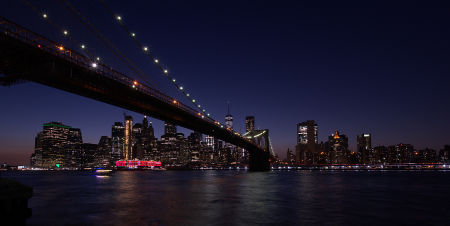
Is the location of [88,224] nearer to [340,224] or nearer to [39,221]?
[39,221]

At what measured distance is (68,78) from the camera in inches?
1281

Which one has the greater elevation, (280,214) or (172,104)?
(172,104)

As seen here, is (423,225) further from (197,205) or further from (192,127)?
(192,127)

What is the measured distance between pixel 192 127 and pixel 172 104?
1548 cm

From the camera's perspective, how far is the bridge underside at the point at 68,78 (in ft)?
88.6

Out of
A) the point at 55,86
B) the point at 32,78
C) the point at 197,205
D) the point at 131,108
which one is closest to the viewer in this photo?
the point at 197,205

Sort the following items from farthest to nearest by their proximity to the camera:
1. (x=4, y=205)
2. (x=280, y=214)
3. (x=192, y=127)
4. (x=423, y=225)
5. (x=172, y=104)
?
(x=192, y=127) < (x=172, y=104) < (x=280, y=214) < (x=423, y=225) < (x=4, y=205)

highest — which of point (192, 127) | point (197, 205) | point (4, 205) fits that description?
point (192, 127)

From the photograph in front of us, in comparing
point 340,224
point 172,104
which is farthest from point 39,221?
point 172,104

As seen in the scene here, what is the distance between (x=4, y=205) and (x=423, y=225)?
1918 cm

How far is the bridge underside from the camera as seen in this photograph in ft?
88.6

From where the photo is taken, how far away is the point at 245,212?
2198 cm

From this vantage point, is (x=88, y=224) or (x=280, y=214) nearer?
(x=88, y=224)

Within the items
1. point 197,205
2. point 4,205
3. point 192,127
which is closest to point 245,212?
point 197,205
